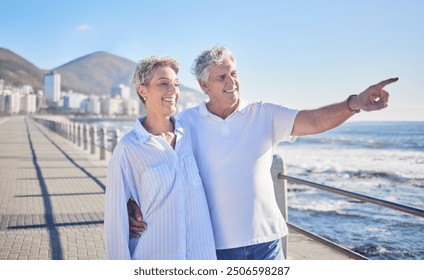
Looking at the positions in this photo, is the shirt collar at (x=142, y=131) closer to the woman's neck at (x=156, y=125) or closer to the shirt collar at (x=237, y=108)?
the woman's neck at (x=156, y=125)

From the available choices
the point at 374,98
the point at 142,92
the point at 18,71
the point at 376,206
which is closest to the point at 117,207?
the point at 142,92

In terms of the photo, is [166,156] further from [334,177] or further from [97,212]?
[334,177]

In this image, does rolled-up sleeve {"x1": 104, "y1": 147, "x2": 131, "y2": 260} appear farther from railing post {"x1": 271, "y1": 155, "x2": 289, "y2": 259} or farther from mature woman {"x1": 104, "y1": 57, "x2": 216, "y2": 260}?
railing post {"x1": 271, "y1": 155, "x2": 289, "y2": 259}

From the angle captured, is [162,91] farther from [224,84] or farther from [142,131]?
[224,84]

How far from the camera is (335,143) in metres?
23.1

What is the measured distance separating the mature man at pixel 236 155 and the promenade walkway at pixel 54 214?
6.61ft

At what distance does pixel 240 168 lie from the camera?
223 cm

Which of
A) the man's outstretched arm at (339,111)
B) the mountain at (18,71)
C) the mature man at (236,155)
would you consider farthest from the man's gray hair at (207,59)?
the mountain at (18,71)

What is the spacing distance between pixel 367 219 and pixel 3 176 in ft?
21.4

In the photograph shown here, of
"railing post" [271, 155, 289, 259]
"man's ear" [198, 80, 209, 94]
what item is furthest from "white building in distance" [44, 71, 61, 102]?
"man's ear" [198, 80, 209, 94]

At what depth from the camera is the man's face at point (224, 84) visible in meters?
2.21

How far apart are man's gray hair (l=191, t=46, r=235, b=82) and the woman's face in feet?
0.63

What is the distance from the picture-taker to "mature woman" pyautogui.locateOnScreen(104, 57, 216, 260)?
202 centimetres

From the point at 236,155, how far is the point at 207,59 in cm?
48
